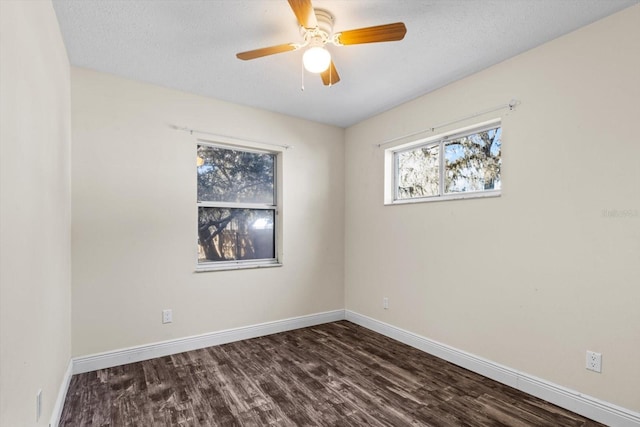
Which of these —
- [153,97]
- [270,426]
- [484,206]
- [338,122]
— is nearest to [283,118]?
[338,122]

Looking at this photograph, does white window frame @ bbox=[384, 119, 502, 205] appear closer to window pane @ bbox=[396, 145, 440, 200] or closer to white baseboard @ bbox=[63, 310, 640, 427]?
window pane @ bbox=[396, 145, 440, 200]

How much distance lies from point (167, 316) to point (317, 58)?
8.66 ft

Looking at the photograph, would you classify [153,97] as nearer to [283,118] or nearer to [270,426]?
[283,118]

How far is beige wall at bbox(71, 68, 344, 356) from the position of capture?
2.66m

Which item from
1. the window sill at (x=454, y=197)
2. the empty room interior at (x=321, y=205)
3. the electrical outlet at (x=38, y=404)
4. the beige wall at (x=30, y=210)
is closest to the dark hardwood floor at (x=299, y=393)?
the empty room interior at (x=321, y=205)

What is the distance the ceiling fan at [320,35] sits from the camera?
170cm

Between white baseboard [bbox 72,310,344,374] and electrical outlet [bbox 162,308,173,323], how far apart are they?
0.66 ft

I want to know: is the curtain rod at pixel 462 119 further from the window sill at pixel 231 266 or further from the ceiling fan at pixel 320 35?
the window sill at pixel 231 266

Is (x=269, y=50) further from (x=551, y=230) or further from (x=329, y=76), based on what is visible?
(x=551, y=230)

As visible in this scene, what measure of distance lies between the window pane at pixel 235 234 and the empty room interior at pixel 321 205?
0.08ft

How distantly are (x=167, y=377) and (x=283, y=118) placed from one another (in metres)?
2.89

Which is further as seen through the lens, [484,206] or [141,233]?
[141,233]

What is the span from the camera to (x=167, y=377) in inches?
101

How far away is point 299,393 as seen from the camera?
92.6 inches
